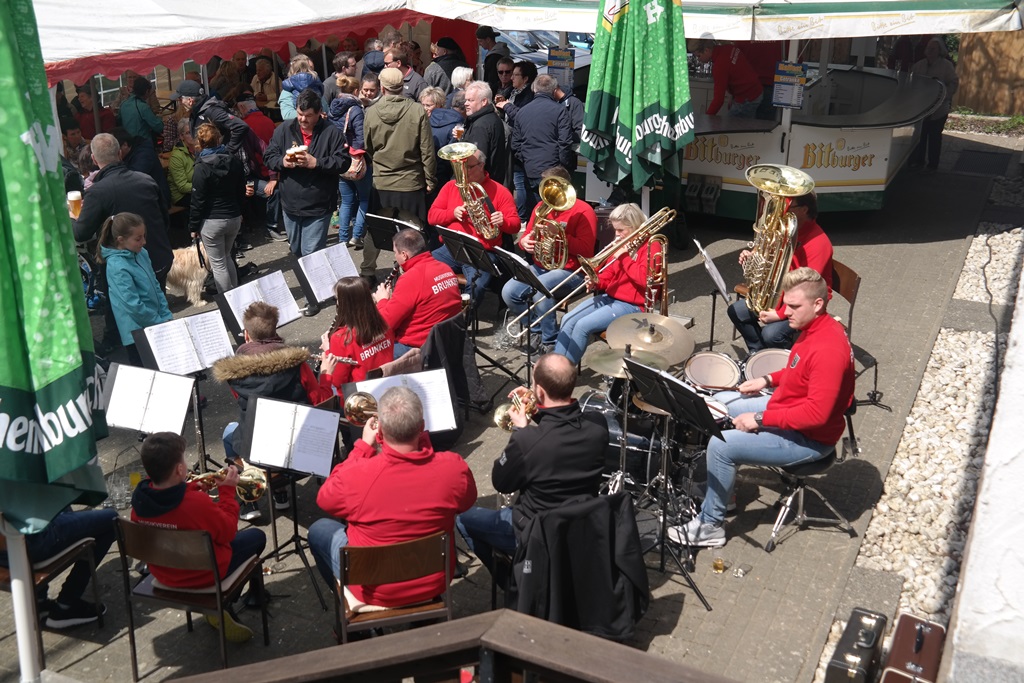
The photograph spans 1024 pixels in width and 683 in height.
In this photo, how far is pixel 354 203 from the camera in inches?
428

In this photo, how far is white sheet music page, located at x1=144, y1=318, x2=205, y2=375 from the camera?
20.6 ft

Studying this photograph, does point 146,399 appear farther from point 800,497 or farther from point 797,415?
point 800,497

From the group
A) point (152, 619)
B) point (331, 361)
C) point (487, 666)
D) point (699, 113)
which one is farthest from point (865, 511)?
point (699, 113)

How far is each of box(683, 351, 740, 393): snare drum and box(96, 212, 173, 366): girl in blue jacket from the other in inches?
147

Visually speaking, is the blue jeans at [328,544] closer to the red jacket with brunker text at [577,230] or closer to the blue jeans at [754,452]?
the blue jeans at [754,452]

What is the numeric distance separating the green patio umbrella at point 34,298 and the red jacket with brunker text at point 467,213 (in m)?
4.97

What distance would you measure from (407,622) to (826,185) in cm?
796

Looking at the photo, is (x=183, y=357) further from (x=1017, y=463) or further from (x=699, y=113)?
(x=699, y=113)

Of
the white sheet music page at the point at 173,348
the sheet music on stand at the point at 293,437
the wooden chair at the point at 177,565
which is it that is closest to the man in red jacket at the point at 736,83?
the white sheet music page at the point at 173,348

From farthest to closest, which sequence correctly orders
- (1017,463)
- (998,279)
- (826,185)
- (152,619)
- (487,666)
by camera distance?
(826,185), (998,279), (152,619), (487,666), (1017,463)

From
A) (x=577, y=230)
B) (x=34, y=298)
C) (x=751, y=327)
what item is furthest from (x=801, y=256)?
(x=34, y=298)

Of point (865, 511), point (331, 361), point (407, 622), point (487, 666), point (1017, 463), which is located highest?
point (1017, 463)

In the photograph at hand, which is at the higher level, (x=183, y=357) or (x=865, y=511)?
(x=183, y=357)

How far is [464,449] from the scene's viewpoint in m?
7.20
